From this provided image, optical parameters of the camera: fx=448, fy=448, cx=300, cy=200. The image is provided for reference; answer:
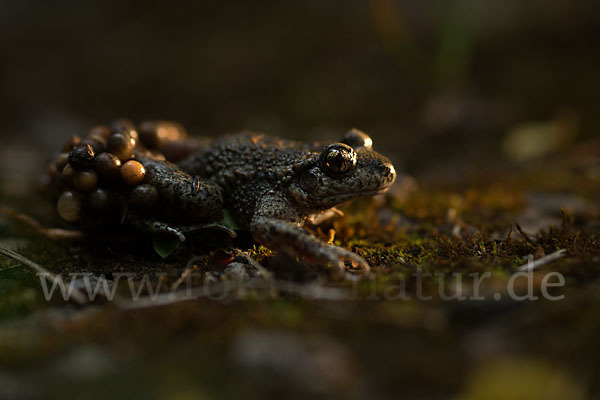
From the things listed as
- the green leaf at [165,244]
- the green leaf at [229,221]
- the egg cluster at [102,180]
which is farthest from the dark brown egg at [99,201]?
the green leaf at [229,221]

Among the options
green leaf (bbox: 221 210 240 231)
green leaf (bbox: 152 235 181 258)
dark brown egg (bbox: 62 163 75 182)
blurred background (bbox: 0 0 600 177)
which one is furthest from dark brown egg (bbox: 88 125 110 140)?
blurred background (bbox: 0 0 600 177)

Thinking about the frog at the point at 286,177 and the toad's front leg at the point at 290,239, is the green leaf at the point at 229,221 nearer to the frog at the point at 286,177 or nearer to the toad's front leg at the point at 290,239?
the frog at the point at 286,177

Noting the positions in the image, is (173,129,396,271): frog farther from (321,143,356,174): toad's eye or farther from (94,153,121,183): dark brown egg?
(94,153,121,183): dark brown egg

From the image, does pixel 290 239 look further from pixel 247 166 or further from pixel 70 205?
pixel 70 205

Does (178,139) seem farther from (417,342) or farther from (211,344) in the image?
(417,342)

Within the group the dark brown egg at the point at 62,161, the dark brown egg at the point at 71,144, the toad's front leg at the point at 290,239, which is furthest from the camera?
the dark brown egg at the point at 71,144

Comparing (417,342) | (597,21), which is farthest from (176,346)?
(597,21)

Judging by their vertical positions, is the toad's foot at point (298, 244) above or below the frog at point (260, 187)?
below

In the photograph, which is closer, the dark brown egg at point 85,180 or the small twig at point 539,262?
the small twig at point 539,262
